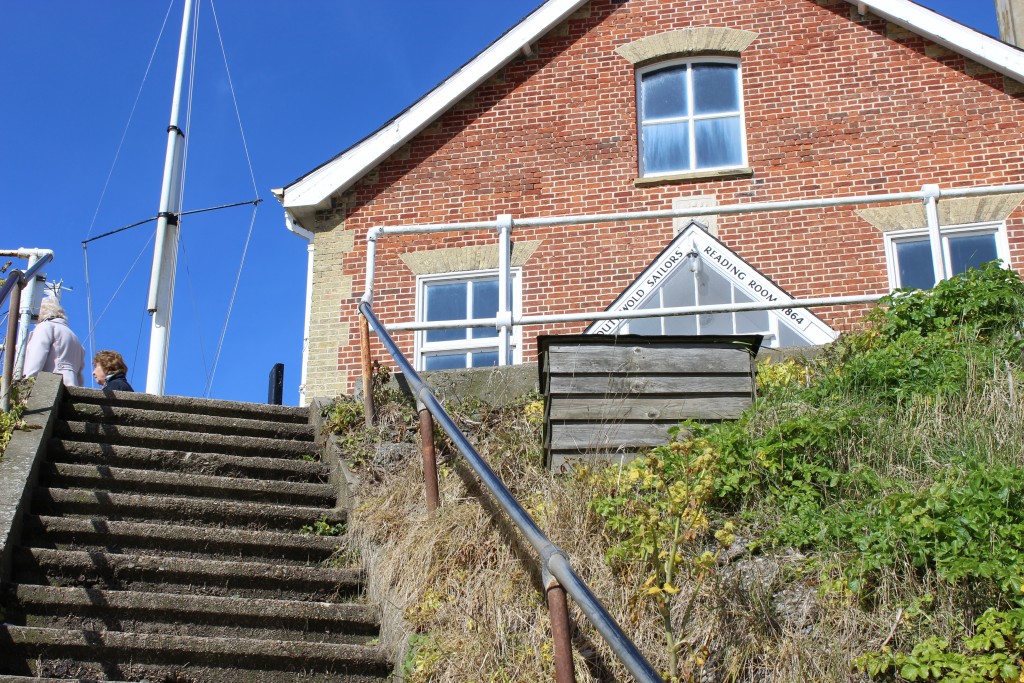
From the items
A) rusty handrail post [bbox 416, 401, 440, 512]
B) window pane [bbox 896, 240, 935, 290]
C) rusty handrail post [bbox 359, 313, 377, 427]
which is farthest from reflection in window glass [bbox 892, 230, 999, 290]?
rusty handrail post [bbox 416, 401, 440, 512]

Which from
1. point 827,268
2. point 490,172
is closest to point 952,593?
point 827,268

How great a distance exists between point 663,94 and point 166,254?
616 centimetres

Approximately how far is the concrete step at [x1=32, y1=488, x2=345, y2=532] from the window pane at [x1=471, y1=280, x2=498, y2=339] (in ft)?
18.0

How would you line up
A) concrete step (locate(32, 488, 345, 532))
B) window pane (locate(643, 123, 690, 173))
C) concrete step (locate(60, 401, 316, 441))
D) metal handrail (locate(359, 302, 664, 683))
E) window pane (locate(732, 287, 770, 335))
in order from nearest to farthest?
1. metal handrail (locate(359, 302, 664, 683))
2. concrete step (locate(32, 488, 345, 532))
3. concrete step (locate(60, 401, 316, 441))
4. window pane (locate(732, 287, 770, 335))
5. window pane (locate(643, 123, 690, 173))

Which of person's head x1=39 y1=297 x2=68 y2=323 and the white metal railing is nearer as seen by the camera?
the white metal railing

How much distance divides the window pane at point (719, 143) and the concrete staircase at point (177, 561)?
667cm

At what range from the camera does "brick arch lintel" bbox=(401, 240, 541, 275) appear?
13344 mm

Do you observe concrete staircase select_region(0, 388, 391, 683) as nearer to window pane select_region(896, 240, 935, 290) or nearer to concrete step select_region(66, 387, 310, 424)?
concrete step select_region(66, 387, 310, 424)

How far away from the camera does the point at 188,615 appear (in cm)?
649

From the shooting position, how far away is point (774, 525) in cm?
634

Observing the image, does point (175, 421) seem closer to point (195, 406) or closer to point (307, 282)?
point (195, 406)

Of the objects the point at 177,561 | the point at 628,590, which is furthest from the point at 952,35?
the point at 177,561

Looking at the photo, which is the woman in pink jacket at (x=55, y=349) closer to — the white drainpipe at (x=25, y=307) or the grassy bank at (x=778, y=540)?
the white drainpipe at (x=25, y=307)

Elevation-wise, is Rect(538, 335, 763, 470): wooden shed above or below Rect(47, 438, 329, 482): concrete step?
above
